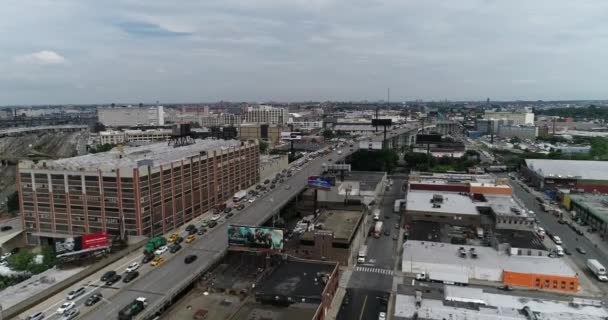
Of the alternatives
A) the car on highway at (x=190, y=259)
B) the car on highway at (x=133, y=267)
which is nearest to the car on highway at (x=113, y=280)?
the car on highway at (x=133, y=267)

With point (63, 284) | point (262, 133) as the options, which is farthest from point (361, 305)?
point (262, 133)

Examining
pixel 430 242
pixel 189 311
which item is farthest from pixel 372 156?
pixel 189 311

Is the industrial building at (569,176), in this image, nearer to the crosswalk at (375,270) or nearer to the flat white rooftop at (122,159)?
the crosswalk at (375,270)

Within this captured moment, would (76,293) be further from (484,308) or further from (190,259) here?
(484,308)

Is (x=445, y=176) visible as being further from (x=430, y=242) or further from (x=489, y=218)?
(x=430, y=242)

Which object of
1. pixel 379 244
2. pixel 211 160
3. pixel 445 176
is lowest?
pixel 379 244

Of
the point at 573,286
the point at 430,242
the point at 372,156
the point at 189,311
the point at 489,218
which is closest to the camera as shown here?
the point at 189,311

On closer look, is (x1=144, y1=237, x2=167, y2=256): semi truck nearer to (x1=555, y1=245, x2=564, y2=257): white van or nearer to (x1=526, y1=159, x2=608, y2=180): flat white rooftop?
(x1=555, y1=245, x2=564, y2=257): white van
